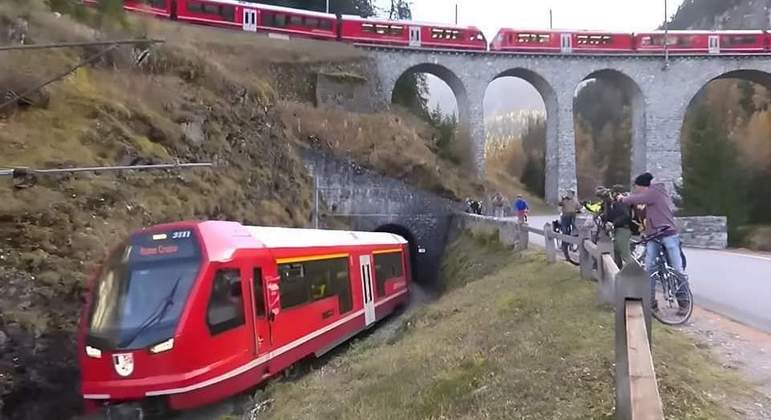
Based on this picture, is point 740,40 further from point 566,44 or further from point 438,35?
point 438,35

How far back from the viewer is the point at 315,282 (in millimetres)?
12453

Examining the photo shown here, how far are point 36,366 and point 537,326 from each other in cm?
653

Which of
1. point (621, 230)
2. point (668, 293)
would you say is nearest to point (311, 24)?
point (621, 230)

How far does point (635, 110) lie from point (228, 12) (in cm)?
2911

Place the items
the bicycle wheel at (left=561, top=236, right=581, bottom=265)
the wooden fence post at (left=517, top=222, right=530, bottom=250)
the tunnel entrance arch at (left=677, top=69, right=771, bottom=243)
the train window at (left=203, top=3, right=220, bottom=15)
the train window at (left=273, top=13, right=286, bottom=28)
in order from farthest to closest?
the train window at (left=273, top=13, right=286, bottom=28) → the train window at (left=203, top=3, right=220, bottom=15) → the tunnel entrance arch at (left=677, top=69, right=771, bottom=243) → the wooden fence post at (left=517, top=222, right=530, bottom=250) → the bicycle wheel at (left=561, top=236, right=581, bottom=265)

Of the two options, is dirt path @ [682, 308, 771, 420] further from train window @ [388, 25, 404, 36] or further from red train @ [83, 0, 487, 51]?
train window @ [388, 25, 404, 36]

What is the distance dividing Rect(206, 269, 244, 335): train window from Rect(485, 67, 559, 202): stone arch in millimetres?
39251

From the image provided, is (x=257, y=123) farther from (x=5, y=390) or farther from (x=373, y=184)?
(x=5, y=390)

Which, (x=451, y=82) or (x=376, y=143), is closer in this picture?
(x=376, y=143)

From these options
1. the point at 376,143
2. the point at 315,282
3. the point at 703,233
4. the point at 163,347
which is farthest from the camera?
Answer: the point at 376,143

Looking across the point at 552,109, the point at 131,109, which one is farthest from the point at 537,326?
the point at 552,109

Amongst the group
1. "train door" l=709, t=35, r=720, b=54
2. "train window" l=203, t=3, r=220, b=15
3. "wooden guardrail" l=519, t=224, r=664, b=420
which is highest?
"train window" l=203, t=3, r=220, b=15

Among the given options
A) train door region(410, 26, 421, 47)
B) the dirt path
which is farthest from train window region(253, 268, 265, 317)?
train door region(410, 26, 421, 47)

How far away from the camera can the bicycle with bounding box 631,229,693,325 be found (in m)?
7.97
